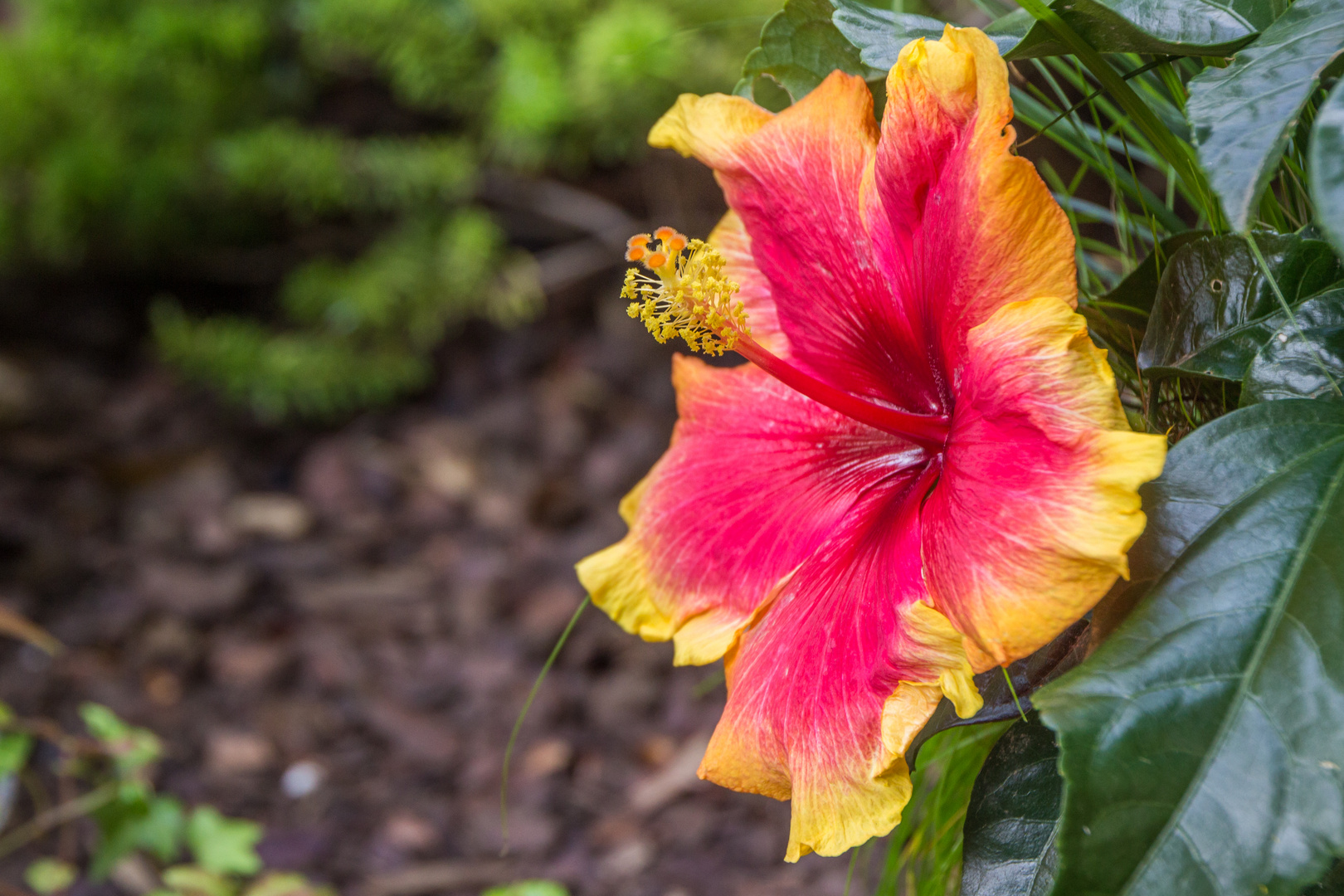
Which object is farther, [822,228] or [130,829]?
[130,829]

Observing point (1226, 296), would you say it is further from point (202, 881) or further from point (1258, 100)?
point (202, 881)

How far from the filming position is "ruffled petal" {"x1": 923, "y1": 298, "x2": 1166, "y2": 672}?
358 millimetres

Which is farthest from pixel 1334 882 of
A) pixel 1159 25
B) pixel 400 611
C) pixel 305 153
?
pixel 305 153

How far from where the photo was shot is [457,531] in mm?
1844

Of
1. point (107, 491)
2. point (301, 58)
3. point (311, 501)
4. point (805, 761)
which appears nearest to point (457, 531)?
point (311, 501)

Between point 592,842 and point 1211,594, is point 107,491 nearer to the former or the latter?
point 592,842

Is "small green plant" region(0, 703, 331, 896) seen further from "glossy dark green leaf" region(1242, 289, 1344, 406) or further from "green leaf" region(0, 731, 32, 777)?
"glossy dark green leaf" region(1242, 289, 1344, 406)

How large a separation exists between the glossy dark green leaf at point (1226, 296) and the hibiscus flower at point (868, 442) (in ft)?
0.21

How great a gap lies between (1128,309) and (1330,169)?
0.19m

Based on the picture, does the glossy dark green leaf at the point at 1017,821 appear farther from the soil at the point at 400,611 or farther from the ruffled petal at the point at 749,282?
the soil at the point at 400,611

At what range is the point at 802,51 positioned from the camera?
0.56 metres

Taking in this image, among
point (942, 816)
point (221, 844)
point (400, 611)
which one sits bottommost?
point (400, 611)

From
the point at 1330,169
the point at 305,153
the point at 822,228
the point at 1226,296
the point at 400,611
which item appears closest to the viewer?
the point at 1330,169

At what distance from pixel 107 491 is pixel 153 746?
1.12m
